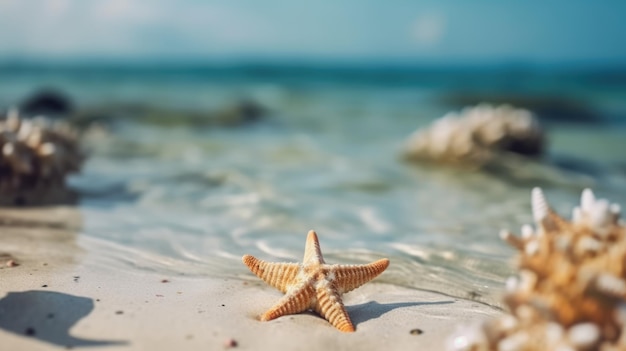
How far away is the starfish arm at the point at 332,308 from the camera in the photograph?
2594 mm

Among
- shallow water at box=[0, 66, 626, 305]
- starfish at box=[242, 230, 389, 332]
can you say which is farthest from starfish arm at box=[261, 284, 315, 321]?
shallow water at box=[0, 66, 626, 305]

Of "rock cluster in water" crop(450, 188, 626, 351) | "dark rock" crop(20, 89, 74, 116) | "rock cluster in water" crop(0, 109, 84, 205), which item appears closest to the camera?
"rock cluster in water" crop(450, 188, 626, 351)

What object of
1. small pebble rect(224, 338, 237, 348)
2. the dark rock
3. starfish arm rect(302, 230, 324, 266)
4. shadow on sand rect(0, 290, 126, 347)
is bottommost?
shadow on sand rect(0, 290, 126, 347)

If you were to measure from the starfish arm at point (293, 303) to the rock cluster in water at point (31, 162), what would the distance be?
3.24 meters

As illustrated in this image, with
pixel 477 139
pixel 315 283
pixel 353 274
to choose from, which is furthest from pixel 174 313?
pixel 477 139

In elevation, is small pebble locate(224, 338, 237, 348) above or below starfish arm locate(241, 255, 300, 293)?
below

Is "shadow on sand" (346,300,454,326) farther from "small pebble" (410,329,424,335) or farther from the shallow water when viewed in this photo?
the shallow water

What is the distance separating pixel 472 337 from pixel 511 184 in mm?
5013

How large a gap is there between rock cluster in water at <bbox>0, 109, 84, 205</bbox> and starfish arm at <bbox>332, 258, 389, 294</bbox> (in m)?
3.35

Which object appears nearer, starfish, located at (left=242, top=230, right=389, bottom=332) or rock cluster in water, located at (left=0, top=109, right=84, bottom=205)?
starfish, located at (left=242, top=230, right=389, bottom=332)

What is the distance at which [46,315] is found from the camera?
252cm

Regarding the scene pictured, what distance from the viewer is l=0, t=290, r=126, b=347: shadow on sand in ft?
7.64

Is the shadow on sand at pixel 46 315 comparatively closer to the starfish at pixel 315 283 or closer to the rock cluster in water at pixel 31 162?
the starfish at pixel 315 283

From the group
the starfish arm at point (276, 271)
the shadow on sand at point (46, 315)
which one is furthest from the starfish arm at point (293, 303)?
the shadow on sand at point (46, 315)
